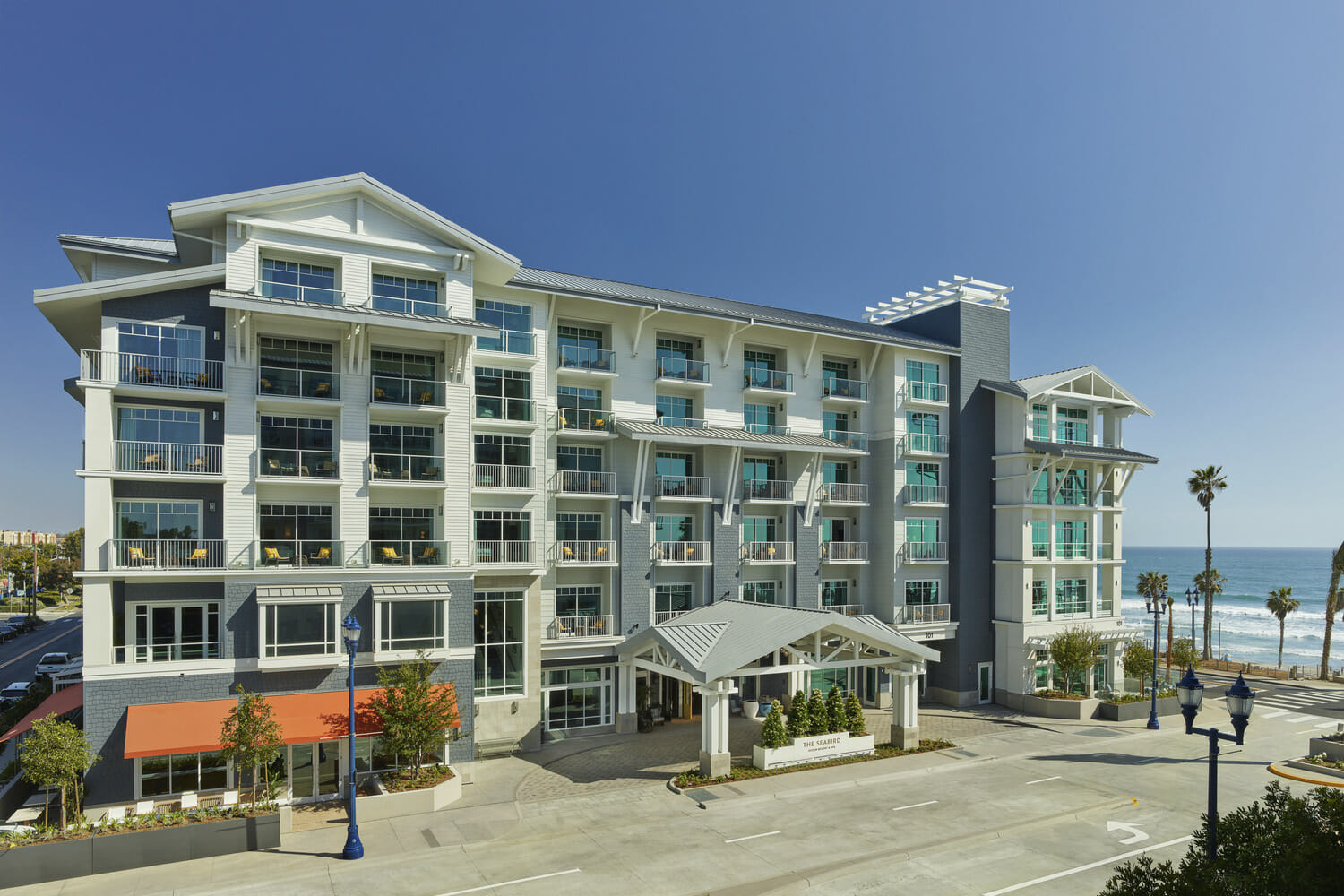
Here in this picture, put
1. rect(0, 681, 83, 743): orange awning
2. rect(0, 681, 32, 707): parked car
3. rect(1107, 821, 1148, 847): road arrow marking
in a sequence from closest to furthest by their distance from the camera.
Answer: rect(1107, 821, 1148, 847): road arrow marking
rect(0, 681, 83, 743): orange awning
rect(0, 681, 32, 707): parked car

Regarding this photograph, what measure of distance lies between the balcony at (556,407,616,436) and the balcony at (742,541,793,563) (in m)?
8.63

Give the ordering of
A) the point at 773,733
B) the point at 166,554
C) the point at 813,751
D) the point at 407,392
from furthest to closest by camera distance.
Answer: the point at 813,751 < the point at 407,392 < the point at 773,733 < the point at 166,554

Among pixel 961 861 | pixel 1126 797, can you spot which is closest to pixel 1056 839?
pixel 961 861

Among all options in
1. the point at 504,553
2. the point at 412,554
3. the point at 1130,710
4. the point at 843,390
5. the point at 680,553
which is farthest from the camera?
the point at 843,390

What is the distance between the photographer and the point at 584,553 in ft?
105

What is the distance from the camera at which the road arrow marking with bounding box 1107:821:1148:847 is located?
20828mm

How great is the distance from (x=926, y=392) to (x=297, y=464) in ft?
96.0

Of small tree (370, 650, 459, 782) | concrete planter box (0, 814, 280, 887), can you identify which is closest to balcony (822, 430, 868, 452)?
small tree (370, 650, 459, 782)

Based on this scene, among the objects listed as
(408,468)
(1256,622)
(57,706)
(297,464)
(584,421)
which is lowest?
(1256,622)

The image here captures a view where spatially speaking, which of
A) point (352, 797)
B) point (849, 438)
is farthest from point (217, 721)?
point (849, 438)

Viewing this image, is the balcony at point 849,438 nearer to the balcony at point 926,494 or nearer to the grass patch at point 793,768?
the balcony at point 926,494

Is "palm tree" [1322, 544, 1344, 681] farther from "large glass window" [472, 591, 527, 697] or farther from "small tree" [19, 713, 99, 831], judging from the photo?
"small tree" [19, 713, 99, 831]

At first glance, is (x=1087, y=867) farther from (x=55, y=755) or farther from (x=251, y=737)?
(x=55, y=755)

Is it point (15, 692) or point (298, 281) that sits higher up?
point (298, 281)
